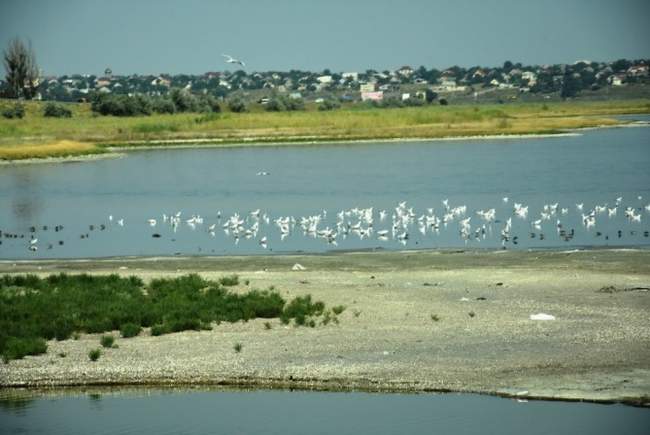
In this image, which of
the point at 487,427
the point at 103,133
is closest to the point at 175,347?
the point at 487,427

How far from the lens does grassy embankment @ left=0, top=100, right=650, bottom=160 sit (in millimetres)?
92062

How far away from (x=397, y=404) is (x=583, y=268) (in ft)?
34.6

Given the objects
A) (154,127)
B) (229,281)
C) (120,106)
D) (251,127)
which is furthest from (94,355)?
(120,106)

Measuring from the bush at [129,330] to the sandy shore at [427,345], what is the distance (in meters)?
0.23

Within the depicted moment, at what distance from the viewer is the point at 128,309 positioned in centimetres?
2230

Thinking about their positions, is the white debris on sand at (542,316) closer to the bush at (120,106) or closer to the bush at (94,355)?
the bush at (94,355)

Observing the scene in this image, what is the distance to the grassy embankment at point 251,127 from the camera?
3625 inches

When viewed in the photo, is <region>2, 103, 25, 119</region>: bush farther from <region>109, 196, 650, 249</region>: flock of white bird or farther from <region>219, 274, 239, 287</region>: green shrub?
<region>219, 274, 239, 287</region>: green shrub

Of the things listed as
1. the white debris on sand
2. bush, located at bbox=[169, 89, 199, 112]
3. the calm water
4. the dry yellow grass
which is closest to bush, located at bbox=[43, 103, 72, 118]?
bush, located at bbox=[169, 89, 199, 112]

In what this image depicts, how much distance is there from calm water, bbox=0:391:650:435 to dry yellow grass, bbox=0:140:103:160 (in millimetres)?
61984

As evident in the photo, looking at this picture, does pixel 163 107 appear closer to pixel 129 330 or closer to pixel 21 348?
pixel 129 330

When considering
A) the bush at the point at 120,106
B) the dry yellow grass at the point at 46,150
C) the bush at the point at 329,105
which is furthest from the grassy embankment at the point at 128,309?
the bush at the point at 329,105

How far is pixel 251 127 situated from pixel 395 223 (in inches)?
2635

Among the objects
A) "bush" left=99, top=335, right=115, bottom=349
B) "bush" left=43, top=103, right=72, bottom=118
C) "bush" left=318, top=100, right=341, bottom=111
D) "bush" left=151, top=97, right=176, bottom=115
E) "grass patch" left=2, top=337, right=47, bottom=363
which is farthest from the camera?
"bush" left=318, top=100, right=341, bottom=111
